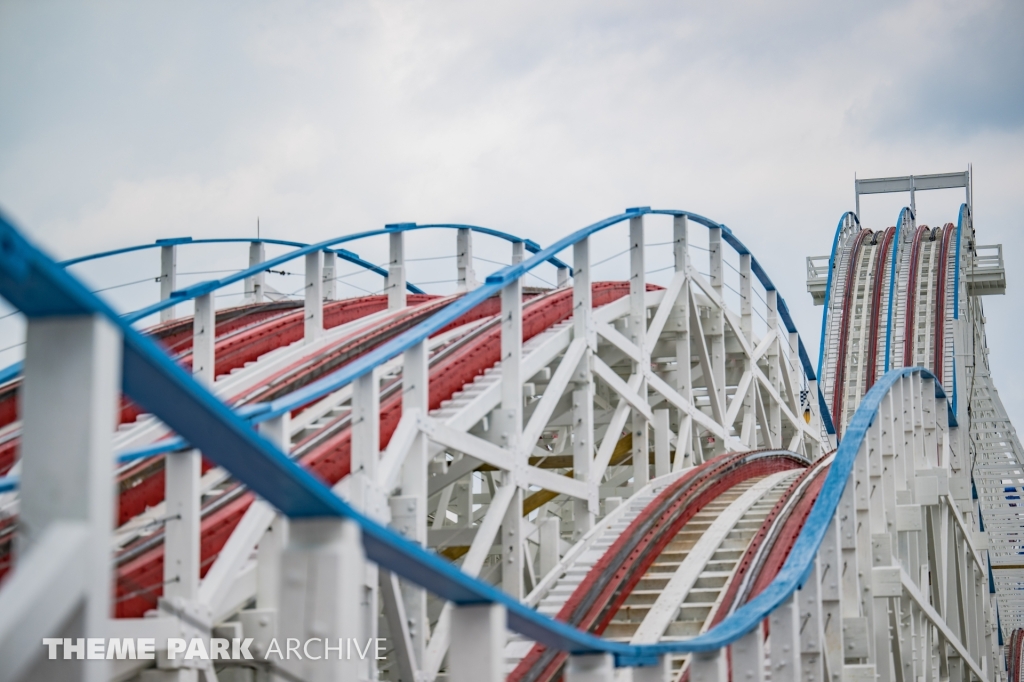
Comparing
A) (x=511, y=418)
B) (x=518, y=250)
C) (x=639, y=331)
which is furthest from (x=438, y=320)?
(x=518, y=250)

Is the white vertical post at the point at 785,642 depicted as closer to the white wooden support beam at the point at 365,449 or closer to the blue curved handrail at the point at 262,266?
the white wooden support beam at the point at 365,449

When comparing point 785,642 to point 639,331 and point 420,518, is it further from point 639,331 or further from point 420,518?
point 639,331

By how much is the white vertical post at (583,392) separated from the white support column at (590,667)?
5.71 metres

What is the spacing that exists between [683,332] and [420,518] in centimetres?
701

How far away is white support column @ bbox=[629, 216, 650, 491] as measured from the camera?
12648 millimetres

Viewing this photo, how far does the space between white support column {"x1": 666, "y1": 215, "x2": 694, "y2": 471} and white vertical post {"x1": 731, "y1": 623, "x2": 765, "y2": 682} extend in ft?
21.7

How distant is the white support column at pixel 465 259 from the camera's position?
1477 centimetres

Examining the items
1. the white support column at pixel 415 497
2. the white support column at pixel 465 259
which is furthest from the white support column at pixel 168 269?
the white support column at pixel 415 497

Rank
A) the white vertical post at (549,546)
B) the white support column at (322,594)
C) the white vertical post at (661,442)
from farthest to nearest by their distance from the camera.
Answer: the white vertical post at (661,442) < the white vertical post at (549,546) < the white support column at (322,594)

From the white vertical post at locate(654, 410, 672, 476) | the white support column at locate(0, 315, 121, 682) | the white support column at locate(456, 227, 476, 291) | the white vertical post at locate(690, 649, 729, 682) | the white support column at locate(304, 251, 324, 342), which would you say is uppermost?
the white support column at locate(456, 227, 476, 291)

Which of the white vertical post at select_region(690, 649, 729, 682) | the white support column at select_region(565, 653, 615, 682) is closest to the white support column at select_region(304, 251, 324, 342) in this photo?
the white vertical post at select_region(690, 649, 729, 682)

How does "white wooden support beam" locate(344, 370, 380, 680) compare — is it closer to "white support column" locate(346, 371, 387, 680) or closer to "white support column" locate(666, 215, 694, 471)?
"white support column" locate(346, 371, 387, 680)

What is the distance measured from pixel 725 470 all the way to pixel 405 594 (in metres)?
5.13

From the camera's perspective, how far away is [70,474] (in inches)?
109
